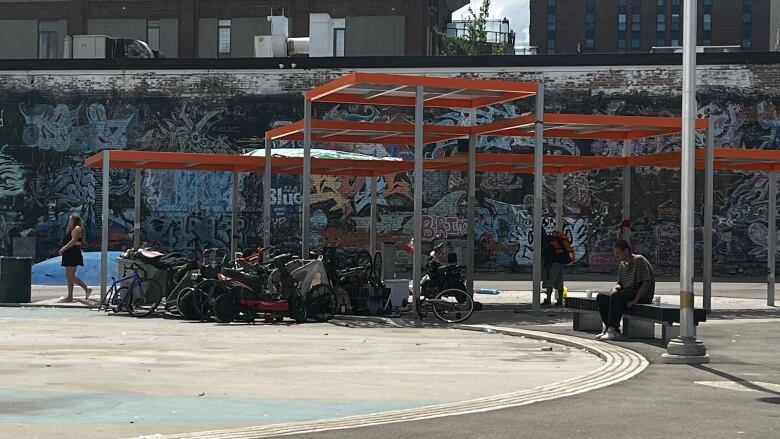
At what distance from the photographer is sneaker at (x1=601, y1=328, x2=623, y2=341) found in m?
16.6

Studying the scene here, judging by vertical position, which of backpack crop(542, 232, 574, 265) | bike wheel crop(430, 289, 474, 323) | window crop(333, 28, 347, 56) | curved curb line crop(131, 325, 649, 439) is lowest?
curved curb line crop(131, 325, 649, 439)

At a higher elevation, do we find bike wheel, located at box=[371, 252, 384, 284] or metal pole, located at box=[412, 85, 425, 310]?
metal pole, located at box=[412, 85, 425, 310]

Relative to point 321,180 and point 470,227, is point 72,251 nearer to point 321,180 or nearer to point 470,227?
point 470,227

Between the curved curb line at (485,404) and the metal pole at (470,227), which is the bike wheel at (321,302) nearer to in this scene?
the metal pole at (470,227)

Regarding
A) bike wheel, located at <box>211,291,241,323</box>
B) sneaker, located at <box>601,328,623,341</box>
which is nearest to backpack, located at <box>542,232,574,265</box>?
bike wheel, located at <box>211,291,241,323</box>

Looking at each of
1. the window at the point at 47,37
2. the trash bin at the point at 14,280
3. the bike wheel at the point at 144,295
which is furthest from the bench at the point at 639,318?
the window at the point at 47,37

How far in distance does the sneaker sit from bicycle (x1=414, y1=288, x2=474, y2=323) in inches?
145

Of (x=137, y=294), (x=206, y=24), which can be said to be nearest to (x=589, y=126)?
(x=137, y=294)

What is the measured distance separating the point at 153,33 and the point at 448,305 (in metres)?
42.9

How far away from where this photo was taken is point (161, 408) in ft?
33.3

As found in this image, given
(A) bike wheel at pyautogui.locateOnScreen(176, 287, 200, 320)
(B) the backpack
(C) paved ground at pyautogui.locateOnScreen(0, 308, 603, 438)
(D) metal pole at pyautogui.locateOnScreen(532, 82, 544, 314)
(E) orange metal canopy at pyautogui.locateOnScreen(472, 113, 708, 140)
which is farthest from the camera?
(B) the backpack

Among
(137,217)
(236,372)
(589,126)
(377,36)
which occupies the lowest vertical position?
(236,372)

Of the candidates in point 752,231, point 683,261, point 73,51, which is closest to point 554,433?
point 683,261

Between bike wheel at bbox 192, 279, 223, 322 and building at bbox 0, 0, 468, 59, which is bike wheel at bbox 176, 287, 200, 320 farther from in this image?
building at bbox 0, 0, 468, 59
